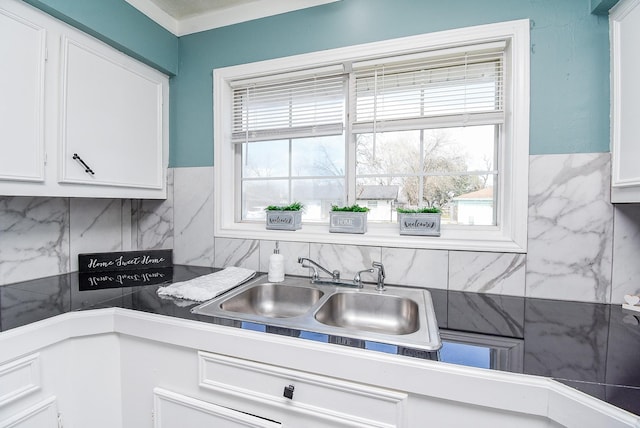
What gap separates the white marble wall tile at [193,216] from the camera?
180 cm

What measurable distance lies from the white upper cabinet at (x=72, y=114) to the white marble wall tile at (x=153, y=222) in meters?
0.13

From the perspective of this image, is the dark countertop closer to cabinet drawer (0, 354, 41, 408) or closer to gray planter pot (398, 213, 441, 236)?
cabinet drawer (0, 354, 41, 408)

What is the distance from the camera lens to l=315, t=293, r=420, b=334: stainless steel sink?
1250mm

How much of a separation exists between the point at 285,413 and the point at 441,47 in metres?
1.64

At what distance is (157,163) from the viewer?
1.77 metres

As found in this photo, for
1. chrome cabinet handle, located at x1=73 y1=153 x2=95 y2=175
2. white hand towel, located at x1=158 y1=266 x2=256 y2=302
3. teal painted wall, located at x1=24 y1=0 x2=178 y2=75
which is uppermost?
teal painted wall, located at x1=24 y1=0 x2=178 y2=75

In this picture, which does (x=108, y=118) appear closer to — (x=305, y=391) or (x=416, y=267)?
(x=305, y=391)

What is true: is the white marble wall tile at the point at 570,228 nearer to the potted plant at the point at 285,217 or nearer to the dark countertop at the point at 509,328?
the dark countertop at the point at 509,328

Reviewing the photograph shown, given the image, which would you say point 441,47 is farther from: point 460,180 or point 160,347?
point 160,347

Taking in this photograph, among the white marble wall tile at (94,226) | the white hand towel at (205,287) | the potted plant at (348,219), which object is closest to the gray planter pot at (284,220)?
the potted plant at (348,219)

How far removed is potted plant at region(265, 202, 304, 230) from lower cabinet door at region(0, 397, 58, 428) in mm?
1109

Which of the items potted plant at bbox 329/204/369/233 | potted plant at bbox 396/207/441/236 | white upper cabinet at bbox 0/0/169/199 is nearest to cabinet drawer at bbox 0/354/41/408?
white upper cabinet at bbox 0/0/169/199

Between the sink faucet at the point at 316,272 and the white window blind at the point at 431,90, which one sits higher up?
the white window blind at the point at 431,90

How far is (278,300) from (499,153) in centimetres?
133
